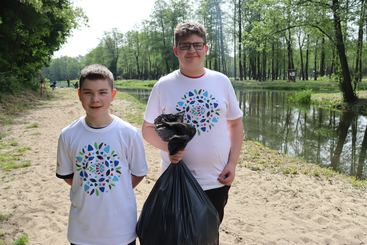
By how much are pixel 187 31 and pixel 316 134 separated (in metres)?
10.9

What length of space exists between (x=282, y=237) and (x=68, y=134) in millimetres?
3043

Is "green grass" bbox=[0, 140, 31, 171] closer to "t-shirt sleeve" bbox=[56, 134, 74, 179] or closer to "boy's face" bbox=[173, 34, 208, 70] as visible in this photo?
"t-shirt sleeve" bbox=[56, 134, 74, 179]

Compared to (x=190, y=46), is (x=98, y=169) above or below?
below

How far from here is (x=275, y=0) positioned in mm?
20766

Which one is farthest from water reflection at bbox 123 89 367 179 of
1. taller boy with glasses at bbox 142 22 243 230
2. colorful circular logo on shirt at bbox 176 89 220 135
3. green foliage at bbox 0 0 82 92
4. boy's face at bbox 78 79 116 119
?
green foliage at bbox 0 0 82 92

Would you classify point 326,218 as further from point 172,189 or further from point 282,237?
point 172,189

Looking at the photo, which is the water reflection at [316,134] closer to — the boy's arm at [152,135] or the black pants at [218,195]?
the black pants at [218,195]

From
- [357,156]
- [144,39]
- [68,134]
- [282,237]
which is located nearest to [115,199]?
[68,134]

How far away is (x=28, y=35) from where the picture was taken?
57.3 ft

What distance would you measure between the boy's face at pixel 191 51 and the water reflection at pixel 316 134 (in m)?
6.33

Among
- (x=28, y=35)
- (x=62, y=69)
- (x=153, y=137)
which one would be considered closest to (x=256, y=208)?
(x=153, y=137)

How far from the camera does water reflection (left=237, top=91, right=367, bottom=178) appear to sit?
9005 mm

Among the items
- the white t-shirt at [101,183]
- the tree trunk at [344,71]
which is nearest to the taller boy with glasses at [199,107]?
the white t-shirt at [101,183]

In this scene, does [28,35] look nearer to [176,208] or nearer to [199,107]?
[199,107]
